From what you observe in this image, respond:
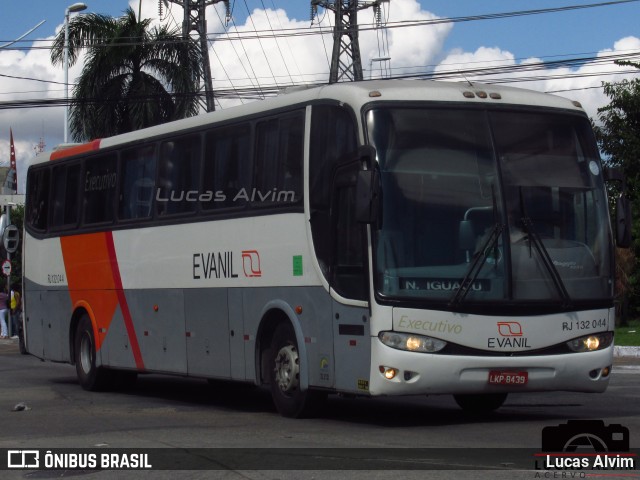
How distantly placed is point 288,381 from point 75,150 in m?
7.36

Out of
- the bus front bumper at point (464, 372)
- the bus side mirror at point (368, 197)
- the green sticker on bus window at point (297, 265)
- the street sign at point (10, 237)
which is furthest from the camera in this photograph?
the street sign at point (10, 237)

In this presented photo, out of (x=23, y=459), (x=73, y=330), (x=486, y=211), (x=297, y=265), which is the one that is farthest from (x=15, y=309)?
(x=23, y=459)

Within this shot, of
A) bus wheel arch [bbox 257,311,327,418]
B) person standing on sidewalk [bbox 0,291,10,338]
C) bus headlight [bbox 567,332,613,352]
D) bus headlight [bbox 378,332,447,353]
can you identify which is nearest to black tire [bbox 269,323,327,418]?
bus wheel arch [bbox 257,311,327,418]

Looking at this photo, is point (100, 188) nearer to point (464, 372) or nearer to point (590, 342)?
point (464, 372)

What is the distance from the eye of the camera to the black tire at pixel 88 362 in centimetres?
1786

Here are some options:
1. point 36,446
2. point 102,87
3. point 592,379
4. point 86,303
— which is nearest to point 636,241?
point 102,87

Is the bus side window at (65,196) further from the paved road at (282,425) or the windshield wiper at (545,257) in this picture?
the windshield wiper at (545,257)

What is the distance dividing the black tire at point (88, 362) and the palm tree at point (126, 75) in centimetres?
1687

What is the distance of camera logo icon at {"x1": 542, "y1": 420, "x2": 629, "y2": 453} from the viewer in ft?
32.4

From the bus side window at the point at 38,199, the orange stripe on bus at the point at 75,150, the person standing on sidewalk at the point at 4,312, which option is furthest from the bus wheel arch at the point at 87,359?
the person standing on sidewalk at the point at 4,312

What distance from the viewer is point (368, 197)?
11.3 m

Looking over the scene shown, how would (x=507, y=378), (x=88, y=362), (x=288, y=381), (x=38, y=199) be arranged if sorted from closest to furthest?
(x=507, y=378) < (x=288, y=381) < (x=88, y=362) < (x=38, y=199)

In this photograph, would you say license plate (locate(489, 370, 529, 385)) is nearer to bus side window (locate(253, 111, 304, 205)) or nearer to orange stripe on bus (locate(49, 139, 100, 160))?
bus side window (locate(253, 111, 304, 205))

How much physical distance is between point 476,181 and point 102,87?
84.2ft
